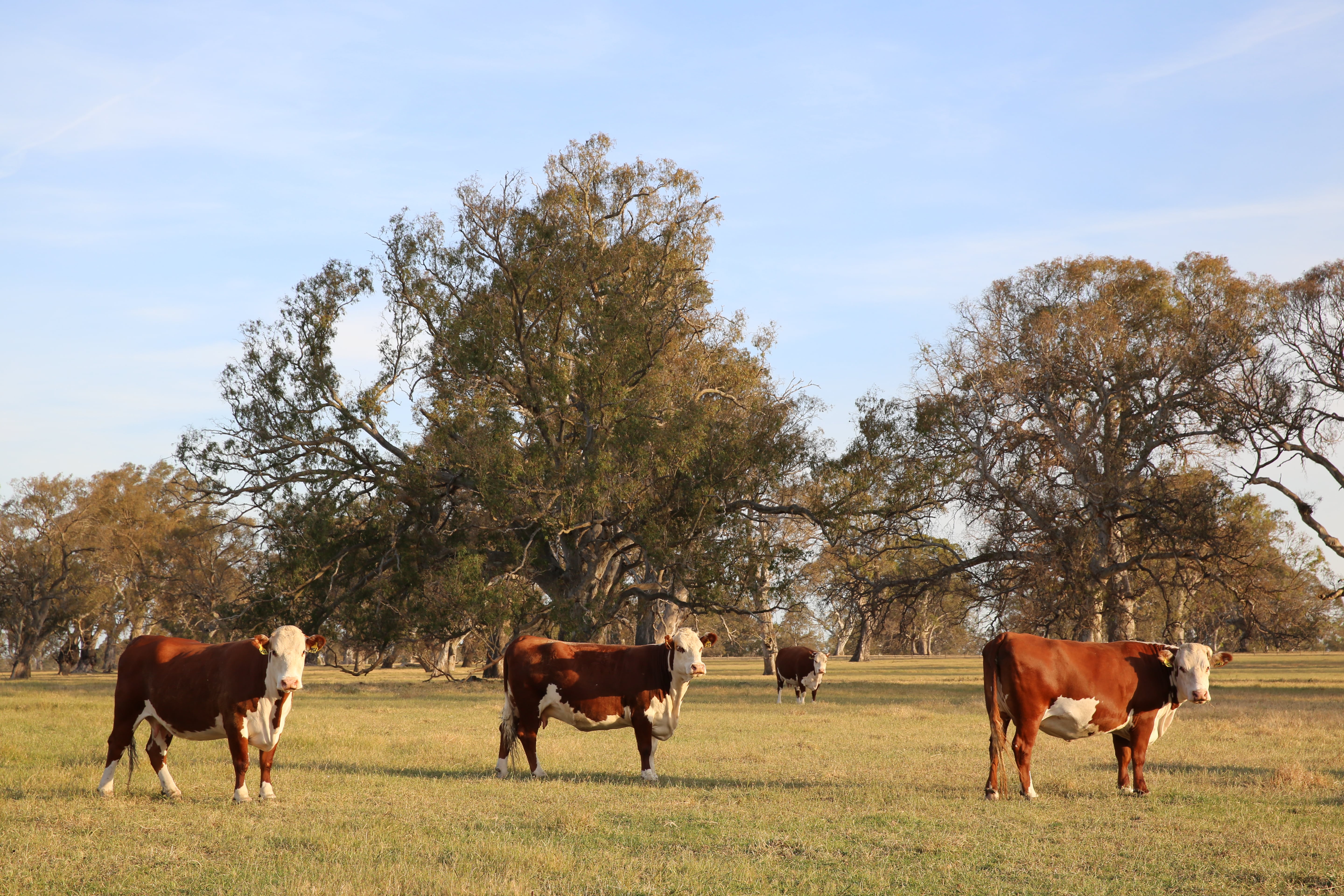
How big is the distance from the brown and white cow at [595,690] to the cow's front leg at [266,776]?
8.18 ft

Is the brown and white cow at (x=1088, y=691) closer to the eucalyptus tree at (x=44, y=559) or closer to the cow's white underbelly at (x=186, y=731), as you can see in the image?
the cow's white underbelly at (x=186, y=731)

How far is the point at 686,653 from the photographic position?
11125mm

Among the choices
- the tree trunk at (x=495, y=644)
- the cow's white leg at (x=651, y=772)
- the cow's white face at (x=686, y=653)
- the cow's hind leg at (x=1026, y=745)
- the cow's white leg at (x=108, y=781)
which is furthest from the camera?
the tree trunk at (x=495, y=644)

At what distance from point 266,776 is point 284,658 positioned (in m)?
1.17

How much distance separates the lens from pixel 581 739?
15.1 m

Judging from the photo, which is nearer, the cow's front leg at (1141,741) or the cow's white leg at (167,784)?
the cow's white leg at (167,784)

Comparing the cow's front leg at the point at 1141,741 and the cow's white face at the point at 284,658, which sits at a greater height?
the cow's white face at the point at 284,658

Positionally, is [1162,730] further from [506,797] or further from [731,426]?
[731,426]

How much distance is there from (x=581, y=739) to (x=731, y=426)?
1435 centimetres

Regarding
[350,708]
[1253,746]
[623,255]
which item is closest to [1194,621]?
[623,255]

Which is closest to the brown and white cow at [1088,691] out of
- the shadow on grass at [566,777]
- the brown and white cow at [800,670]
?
the shadow on grass at [566,777]

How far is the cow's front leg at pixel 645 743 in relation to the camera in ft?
35.2

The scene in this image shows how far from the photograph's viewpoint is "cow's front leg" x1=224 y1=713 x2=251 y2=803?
8.90 m

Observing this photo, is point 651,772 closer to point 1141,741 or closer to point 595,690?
point 595,690
